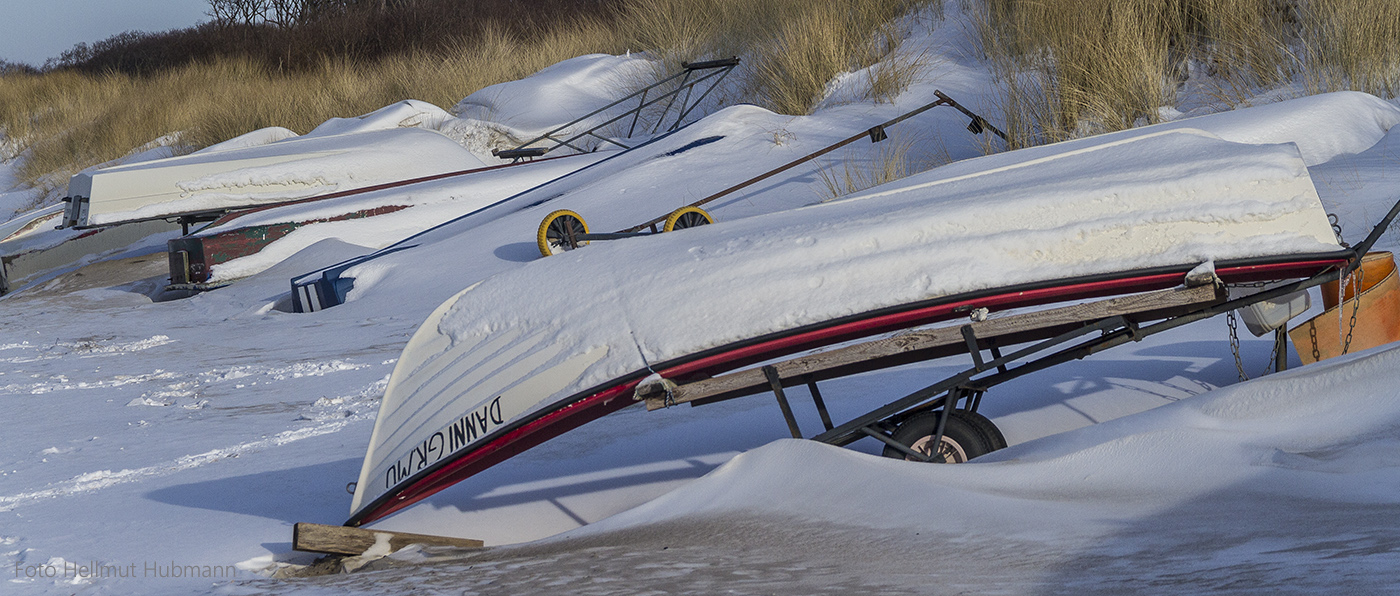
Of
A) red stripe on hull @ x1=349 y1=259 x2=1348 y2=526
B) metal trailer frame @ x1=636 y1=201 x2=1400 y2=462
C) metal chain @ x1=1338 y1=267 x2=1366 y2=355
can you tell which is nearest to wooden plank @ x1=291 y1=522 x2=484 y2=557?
red stripe on hull @ x1=349 y1=259 x2=1348 y2=526

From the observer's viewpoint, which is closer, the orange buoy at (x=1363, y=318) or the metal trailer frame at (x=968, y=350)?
the metal trailer frame at (x=968, y=350)

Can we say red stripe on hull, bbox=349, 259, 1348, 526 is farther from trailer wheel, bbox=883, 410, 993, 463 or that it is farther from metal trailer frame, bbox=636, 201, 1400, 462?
trailer wheel, bbox=883, 410, 993, 463

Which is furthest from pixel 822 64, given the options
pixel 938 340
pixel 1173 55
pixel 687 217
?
pixel 938 340

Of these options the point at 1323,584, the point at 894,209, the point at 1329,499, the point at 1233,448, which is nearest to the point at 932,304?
the point at 894,209

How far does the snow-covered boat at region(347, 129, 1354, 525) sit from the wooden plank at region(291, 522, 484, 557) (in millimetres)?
111

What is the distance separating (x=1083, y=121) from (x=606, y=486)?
15.8 feet

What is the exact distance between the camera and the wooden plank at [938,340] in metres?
2.68

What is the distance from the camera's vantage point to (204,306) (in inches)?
286

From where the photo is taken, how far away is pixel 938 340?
2686mm

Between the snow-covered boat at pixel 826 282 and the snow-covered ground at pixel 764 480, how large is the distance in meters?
0.11

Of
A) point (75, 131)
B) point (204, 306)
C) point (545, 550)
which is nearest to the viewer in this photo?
point (545, 550)

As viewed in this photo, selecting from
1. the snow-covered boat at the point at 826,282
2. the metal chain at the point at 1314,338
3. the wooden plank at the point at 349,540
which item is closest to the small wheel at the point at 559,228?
the snow-covered boat at the point at 826,282

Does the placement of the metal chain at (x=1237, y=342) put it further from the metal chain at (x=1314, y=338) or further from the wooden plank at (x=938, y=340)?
the wooden plank at (x=938, y=340)

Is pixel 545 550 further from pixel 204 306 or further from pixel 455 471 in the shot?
pixel 204 306
